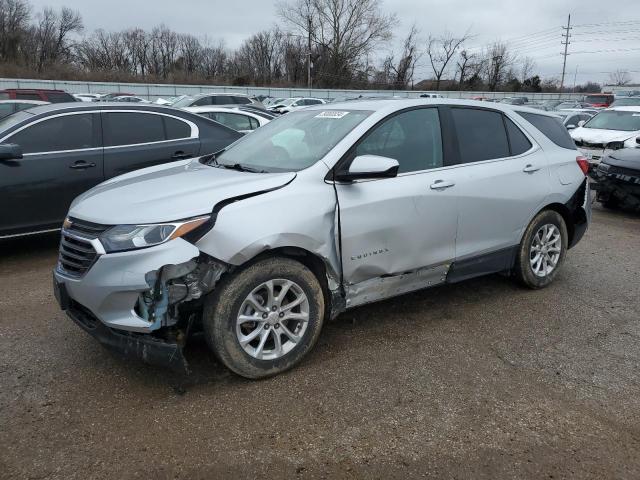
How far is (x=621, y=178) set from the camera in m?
8.33

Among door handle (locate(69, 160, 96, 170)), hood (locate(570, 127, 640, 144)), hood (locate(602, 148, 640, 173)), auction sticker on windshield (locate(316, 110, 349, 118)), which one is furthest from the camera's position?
hood (locate(570, 127, 640, 144))

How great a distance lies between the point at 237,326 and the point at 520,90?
73595 millimetres

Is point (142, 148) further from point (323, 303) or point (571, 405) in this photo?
point (571, 405)

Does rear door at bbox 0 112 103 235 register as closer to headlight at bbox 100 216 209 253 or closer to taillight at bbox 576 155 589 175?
headlight at bbox 100 216 209 253

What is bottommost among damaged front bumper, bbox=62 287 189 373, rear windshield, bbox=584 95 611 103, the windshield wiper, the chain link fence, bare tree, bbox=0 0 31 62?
damaged front bumper, bbox=62 287 189 373

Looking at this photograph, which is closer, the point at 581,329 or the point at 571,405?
the point at 571,405

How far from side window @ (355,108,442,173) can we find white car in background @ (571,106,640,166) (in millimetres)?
9073

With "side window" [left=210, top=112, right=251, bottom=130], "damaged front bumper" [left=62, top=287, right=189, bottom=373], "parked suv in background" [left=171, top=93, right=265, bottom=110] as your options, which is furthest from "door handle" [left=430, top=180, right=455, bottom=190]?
"parked suv in background" [left=171, top=93, right=265, bottom=110]

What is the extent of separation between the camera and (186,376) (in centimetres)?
327

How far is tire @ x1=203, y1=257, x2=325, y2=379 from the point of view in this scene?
301 cm

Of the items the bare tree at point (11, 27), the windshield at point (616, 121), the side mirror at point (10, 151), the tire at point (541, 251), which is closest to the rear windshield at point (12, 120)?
the side mirror at point (10, 151)

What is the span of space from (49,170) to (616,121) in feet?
45.5

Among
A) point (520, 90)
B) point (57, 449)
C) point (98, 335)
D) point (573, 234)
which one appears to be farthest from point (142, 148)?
point (520, 90)

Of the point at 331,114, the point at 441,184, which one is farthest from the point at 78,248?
the point at 441,184
